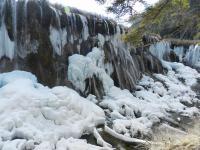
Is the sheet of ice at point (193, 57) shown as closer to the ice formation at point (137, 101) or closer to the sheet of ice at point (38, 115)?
the ice formation at point (137, 101)

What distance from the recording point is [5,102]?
9.12m

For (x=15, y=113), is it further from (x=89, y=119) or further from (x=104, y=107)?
(x=104, y=107)

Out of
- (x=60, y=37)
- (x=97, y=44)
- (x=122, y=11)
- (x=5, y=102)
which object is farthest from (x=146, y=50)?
(x=122, y=11)

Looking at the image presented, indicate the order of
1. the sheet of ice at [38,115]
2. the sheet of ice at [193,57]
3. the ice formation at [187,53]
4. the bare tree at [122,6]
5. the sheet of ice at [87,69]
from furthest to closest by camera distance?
the sheet of ice at [193,57]
the ice formation at [187,53]
the sheet of ice at [87,69]
the sheet of ice at [38,115]
the bare tree at [122,6]

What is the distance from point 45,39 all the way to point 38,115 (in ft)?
14.7

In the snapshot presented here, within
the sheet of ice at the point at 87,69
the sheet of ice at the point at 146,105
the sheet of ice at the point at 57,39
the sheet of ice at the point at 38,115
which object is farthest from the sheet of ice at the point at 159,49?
the sheet of ice at the point at 38,115

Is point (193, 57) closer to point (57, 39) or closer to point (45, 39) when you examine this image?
point (57, 39)

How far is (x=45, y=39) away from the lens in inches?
512

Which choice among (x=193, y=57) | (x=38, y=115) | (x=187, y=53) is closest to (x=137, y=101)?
(x=38, y=115)

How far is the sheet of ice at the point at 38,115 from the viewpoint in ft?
26.3

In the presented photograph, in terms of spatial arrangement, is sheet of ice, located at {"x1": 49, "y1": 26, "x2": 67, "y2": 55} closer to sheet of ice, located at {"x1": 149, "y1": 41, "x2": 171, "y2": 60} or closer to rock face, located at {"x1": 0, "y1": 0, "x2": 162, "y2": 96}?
rock face, located at {"x1": 0, "y1": 0, "x2": 162, "y2": 96}

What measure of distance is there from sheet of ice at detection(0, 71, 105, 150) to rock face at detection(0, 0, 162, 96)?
1.01 metres

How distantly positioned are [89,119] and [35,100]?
5.14ft

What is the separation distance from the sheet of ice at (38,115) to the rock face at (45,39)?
3.32 ft
